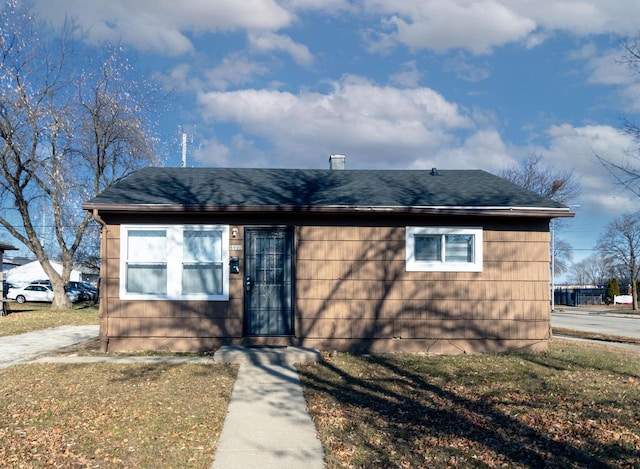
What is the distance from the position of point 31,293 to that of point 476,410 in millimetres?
36850

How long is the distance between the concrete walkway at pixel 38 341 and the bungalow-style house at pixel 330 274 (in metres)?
1.65

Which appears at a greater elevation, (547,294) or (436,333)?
(547,294)

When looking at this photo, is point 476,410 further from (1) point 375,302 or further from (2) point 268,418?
(1) point 375,302

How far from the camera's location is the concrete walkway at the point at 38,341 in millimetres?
10593

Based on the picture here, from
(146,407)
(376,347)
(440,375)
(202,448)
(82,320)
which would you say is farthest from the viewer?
(82,320)

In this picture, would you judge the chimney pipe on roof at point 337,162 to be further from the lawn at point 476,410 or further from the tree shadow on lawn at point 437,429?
the tree shadow on lawn at point 437,429

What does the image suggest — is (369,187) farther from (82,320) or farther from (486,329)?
(82,320)

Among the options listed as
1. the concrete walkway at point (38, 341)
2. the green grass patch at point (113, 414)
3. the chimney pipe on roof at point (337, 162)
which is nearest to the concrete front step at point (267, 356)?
the green grass patch at point (113, 414)

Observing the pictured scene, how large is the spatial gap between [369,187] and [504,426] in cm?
671

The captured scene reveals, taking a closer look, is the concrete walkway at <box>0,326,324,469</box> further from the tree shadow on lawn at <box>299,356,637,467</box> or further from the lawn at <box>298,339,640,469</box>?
the tree shadow on lawn at <box>299,356,637,467</box>

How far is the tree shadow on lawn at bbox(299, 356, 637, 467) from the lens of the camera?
5090mm

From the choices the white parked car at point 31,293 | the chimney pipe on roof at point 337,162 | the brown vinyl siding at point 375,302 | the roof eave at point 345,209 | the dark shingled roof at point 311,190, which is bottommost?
the white parked car at point 31,293

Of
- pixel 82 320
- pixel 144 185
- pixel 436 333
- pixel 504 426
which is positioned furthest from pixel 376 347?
pixel 82 320

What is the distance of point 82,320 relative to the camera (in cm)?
1972
